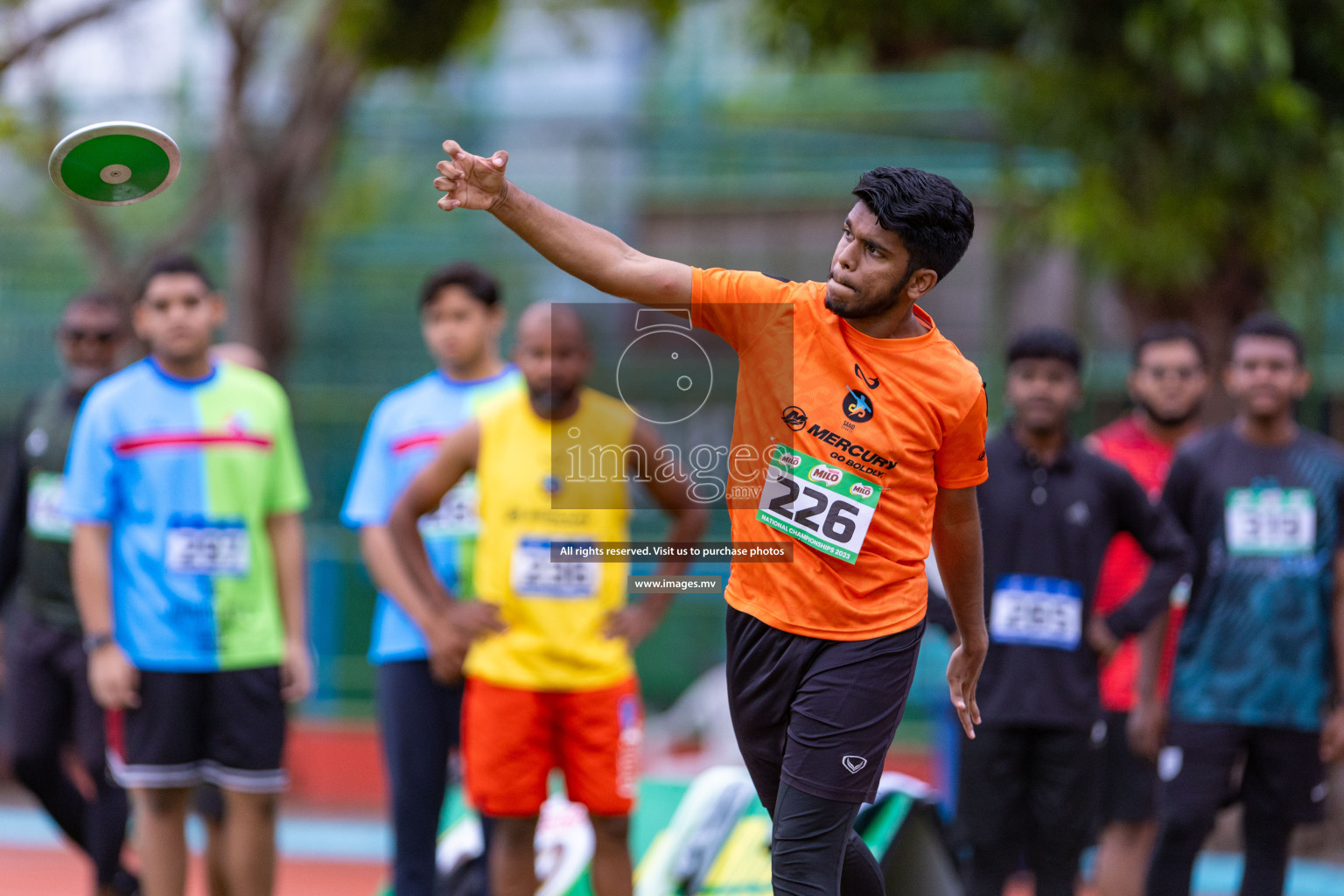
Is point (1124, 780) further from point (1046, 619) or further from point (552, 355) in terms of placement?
point (552, 355)

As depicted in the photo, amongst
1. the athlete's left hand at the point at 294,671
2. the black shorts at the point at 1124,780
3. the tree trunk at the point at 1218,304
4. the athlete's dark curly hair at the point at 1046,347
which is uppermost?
the tree trunk at the point at 1218,304

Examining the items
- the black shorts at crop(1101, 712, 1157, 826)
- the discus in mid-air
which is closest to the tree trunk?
the black shorts at crop(1101, 712, 1157, 826)

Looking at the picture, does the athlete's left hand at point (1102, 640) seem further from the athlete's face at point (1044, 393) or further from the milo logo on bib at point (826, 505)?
the milo logo on bib at point (826, 505)

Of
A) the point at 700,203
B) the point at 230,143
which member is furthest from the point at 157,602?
the point at 700,203

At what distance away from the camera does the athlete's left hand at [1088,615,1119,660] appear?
16.6ft

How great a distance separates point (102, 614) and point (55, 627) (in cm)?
110

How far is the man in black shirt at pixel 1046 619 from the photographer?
4934mm

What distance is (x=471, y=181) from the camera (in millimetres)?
3207

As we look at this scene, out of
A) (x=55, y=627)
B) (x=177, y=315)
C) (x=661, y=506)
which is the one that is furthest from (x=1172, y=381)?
(x=55, y=627)

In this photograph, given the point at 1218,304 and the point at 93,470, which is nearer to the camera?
the point at 93,470

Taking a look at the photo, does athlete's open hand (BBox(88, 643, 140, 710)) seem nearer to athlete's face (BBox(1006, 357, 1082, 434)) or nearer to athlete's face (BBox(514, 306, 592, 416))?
athlete's face (BBox(514, 306, 592, 416))

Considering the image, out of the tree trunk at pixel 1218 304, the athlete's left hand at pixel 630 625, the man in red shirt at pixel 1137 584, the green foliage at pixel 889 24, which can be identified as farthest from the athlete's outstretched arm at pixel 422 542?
the tree trunk at pixel 1218 304

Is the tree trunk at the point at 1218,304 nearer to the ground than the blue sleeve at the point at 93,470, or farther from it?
farther from it

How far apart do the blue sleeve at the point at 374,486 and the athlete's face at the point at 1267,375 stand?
3.15m
